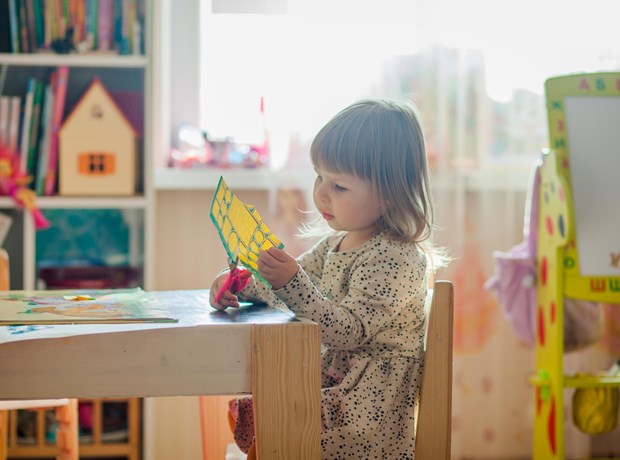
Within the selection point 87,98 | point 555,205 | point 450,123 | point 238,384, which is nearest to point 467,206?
point 450,123

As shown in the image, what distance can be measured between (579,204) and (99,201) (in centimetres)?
116

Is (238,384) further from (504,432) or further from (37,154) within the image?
(504,432)

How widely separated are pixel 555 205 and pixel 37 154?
4.24 feet

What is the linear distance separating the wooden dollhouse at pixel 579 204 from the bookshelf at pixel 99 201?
970mm

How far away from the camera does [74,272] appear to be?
2.19 metres

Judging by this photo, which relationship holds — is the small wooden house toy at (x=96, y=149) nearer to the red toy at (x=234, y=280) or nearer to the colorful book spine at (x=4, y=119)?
the colorful book spine at (x=4, y=119)

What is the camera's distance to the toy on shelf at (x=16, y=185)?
6.85 feet

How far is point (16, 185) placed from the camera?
2.11 m

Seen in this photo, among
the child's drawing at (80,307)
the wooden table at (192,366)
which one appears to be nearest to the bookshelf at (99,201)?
the child's drawing at (80,307)

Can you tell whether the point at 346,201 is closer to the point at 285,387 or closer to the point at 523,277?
the point at 285,387

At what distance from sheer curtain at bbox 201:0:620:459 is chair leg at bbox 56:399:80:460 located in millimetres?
842

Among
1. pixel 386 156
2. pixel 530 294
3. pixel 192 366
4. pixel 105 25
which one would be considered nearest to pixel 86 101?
pixel 105 25

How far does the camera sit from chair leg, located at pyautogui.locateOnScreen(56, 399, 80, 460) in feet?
5.39

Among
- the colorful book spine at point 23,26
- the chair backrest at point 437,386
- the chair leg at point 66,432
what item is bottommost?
the chair leg at point 66,432
